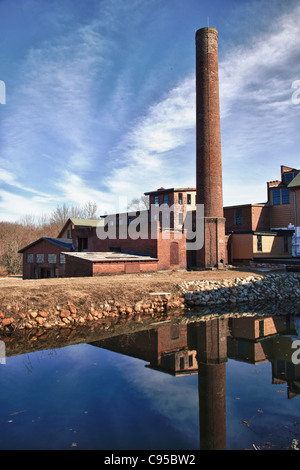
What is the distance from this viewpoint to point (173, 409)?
20.4ft

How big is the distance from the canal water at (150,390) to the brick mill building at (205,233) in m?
10.7

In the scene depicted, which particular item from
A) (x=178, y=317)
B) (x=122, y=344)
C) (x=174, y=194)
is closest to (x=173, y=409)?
(x=122, y=344)

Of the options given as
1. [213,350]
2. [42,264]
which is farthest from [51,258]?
[213,350]

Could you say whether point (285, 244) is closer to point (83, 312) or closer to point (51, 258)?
point (83, 312)

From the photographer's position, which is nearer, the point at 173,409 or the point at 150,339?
the point at 173,409

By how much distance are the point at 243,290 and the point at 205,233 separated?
6811 mm

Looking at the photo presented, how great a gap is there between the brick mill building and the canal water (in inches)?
422

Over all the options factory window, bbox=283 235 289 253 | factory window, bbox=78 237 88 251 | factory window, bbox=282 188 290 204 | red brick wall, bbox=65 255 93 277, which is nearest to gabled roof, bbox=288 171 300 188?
factory window, bbox=282 188 290 204

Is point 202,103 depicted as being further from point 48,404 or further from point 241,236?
point 48,404

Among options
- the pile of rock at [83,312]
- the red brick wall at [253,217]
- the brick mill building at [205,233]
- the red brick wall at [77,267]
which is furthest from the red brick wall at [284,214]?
the red brick wall at [77,267]

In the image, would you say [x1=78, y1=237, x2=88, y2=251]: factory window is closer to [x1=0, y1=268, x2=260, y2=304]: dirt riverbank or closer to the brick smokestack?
the brick smokestack

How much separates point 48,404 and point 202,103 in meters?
23.5

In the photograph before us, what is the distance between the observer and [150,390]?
23.4 ft
